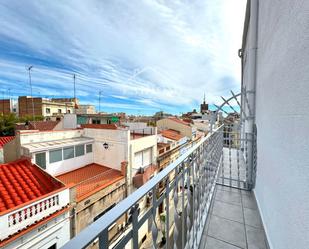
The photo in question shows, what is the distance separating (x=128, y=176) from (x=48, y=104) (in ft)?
82.5

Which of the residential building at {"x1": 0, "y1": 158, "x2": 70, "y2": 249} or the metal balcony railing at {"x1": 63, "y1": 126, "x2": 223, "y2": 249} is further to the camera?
the residential building at {"x1": 0, "y1": 158, "x2": 70, "y2": 249}

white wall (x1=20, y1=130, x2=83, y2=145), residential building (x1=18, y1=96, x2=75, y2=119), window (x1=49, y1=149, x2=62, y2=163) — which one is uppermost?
residential building (x1=18, y1=96, x2=75, y2=119)

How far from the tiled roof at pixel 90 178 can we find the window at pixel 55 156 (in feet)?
2.77

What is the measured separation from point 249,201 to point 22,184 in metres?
6.78

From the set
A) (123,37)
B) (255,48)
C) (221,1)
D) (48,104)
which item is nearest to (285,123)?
(255,48)

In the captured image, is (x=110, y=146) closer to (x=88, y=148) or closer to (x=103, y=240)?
(x=88, y=148)

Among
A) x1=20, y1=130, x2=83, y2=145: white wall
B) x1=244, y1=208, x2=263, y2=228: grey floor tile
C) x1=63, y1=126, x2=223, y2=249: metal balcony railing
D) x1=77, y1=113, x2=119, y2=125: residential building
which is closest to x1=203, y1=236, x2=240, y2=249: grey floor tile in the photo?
x1=63, y1=126, x2=223, y2=249: metal balcony railing

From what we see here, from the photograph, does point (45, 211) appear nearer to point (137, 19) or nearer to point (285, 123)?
point (285, 123)

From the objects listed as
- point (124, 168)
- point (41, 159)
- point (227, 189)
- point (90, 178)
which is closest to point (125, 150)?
point (124, 168)

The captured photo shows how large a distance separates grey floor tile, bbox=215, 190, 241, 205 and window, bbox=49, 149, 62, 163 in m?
7.47

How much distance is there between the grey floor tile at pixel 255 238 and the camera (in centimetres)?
178

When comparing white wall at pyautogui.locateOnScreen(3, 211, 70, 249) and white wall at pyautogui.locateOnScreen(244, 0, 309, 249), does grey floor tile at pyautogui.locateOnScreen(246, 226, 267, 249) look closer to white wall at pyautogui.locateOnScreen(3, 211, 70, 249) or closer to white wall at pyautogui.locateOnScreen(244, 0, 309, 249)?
white wall at pyautogui.locateOnScreen(244, 0, 309, 249)

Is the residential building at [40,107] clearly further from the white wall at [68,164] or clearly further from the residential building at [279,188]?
the residential building at [279,188]

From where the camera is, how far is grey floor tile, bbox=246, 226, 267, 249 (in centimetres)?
178
